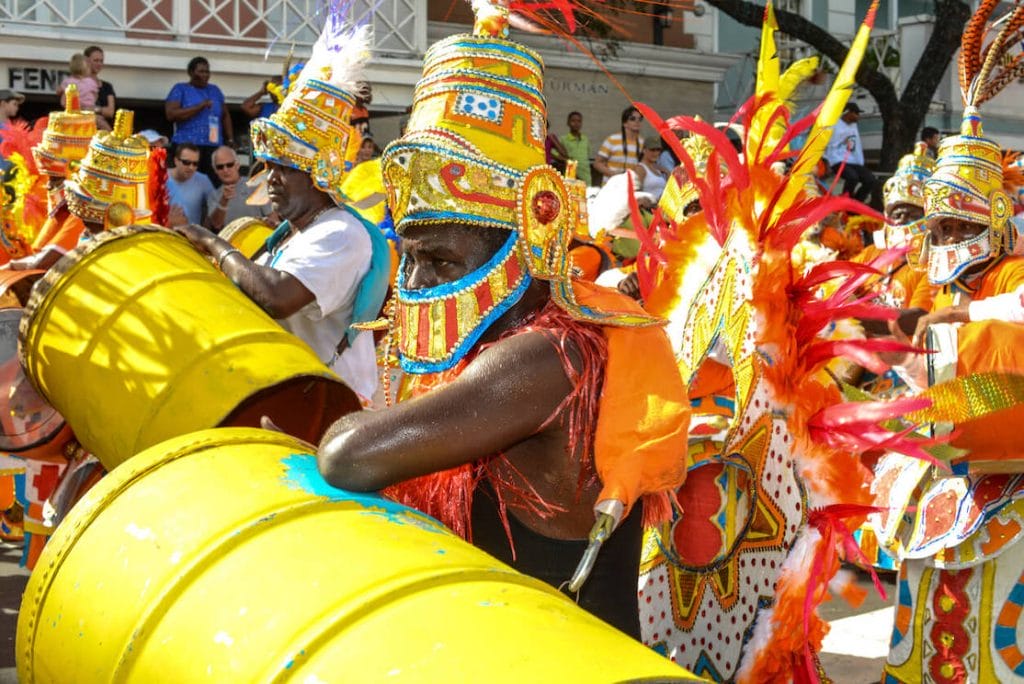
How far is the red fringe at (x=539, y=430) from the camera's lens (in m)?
2.24

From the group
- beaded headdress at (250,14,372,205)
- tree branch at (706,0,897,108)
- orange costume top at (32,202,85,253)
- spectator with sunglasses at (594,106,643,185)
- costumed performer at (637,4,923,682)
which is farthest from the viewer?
tree branch at (706,0,897,108)

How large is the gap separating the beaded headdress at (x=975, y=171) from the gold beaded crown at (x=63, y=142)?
11.9 feet

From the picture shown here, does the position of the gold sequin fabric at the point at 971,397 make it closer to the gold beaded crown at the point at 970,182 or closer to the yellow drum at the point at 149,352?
the gold beaded crown at the point at 970,182

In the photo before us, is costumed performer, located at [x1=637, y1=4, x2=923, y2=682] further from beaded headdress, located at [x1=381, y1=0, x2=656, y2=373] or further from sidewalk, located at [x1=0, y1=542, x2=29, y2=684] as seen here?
sidewalk, located at [x1=0, y1=542, x2=29, y2=684]

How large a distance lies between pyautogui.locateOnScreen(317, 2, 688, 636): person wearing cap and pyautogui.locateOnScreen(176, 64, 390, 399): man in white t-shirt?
1895mm

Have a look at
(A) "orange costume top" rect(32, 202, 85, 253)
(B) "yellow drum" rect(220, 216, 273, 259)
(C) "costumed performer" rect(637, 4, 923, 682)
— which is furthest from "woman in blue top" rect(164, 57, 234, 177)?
(C) "costumed performer" rect(637, 4, 923, 682)

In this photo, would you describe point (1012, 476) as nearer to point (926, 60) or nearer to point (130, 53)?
point (130, 53)

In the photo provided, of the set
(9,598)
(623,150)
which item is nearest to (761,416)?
(9,598)

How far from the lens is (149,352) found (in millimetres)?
3281

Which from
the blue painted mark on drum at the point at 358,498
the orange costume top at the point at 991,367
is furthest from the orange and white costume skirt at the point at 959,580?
the blue painted mark on drum at the point at 358,498

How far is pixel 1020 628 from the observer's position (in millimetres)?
4016

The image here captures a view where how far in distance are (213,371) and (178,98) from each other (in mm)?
7904

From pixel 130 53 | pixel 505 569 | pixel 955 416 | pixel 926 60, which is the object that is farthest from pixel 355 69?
pixel 926 60

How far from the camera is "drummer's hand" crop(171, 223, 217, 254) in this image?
3936 millimetres
